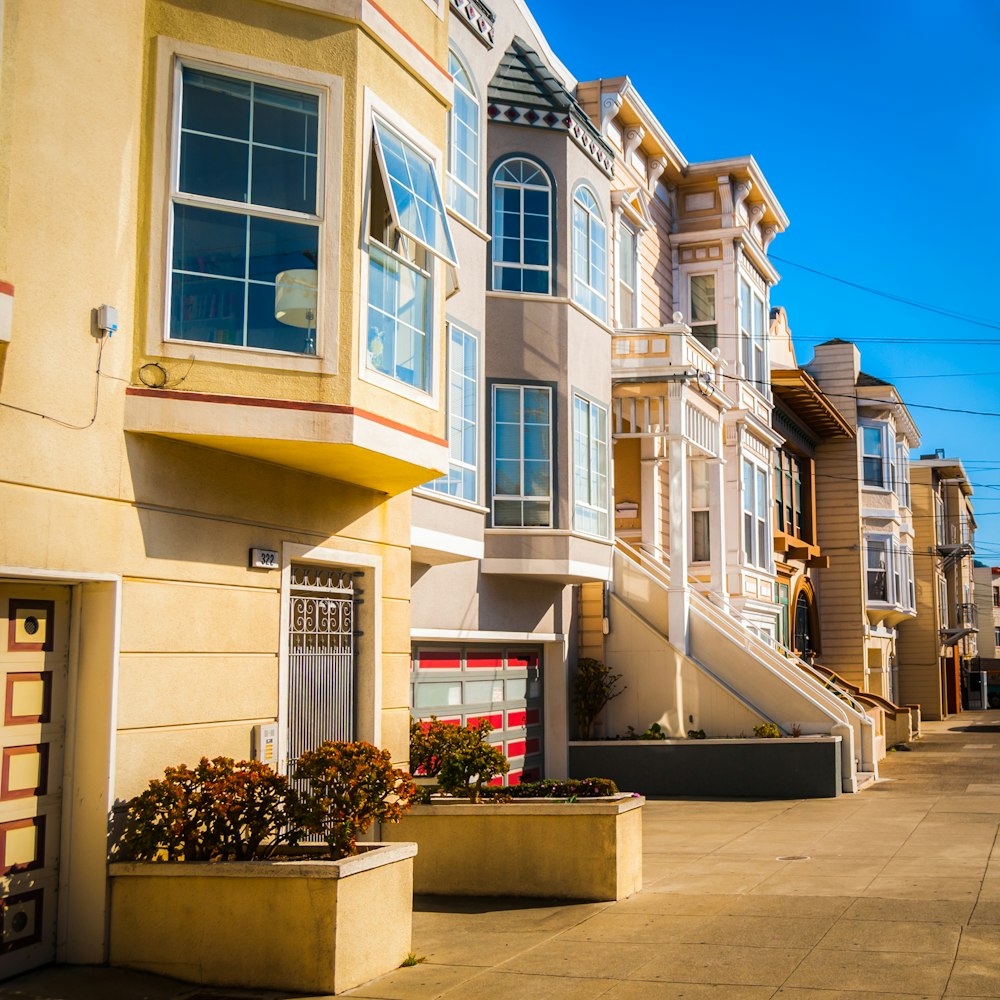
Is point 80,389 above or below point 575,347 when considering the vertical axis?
below

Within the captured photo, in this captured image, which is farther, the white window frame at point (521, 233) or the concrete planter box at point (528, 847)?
the white window frame at point (521, 233)

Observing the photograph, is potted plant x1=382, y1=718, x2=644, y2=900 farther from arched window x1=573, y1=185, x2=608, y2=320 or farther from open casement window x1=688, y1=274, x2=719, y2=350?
open casement window x1=688, y1=274, x2=719, y2=350

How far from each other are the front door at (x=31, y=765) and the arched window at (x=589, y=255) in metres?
11.4

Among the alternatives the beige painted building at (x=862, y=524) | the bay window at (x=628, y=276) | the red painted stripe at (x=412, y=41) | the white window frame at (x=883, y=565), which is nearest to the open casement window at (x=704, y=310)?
the bay window at (x=628, y=276)

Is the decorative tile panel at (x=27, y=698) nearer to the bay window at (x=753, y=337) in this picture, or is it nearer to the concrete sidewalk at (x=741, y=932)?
the concrete sidewalk at (x=741, y=932)

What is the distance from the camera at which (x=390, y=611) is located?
1107 cm

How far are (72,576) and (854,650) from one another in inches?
1262

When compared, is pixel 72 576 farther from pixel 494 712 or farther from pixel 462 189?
pixel 494 712

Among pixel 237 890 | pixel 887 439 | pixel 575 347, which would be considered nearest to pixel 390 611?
pixel 237 890

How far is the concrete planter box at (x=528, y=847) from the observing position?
10.8 meters

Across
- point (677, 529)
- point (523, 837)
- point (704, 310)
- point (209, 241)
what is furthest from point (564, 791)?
point (704, 310)

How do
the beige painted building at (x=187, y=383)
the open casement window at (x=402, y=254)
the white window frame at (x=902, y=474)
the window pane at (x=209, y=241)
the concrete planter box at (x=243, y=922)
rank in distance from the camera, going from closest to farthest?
the beige painted building at (x=187, y=383), the concrete planter box at (x=243, y=922), the window pane at (x=209, y=241), the open casement window at (x=402, y=254), the white window frame at (x=902, y=474)

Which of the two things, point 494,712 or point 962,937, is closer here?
point 962,937

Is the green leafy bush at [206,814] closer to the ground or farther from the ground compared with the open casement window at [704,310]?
closer to the ground
